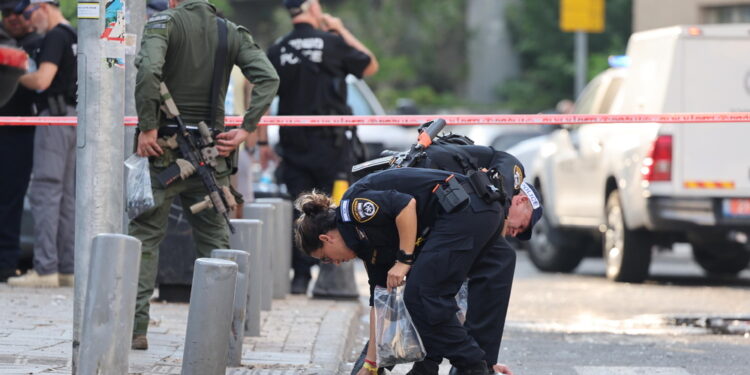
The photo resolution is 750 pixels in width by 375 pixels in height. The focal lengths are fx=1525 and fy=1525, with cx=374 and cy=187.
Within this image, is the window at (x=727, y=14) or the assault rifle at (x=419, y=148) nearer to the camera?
the assault rifle at (x=419, y=148)

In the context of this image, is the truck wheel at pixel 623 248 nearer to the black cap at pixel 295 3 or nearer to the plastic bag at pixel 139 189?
the black cap at pixel 295 3

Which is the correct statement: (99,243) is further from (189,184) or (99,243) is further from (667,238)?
(667,238)

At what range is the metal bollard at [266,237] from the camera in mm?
9011

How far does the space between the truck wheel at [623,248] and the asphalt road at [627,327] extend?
0.44ft

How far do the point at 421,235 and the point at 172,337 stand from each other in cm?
226

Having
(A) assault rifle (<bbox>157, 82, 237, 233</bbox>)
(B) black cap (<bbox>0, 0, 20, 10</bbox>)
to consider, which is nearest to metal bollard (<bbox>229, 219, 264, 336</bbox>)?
(A) assault rifle (<bbox>157, 82, 237, 233</bbox>)

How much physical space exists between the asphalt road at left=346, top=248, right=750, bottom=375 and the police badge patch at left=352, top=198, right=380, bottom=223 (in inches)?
79.0

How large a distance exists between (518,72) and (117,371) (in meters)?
38.8

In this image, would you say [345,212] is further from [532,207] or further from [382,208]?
[532,207]

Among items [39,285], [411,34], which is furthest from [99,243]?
[411,34]

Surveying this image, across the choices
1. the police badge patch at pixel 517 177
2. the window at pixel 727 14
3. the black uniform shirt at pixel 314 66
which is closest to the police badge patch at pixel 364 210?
the police badge patch at pixel 517 177

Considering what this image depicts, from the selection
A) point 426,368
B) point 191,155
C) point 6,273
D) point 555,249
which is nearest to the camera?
point 426,368

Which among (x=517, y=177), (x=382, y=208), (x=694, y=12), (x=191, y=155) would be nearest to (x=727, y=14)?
(x=694, y=12)

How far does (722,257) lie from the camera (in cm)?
1425
